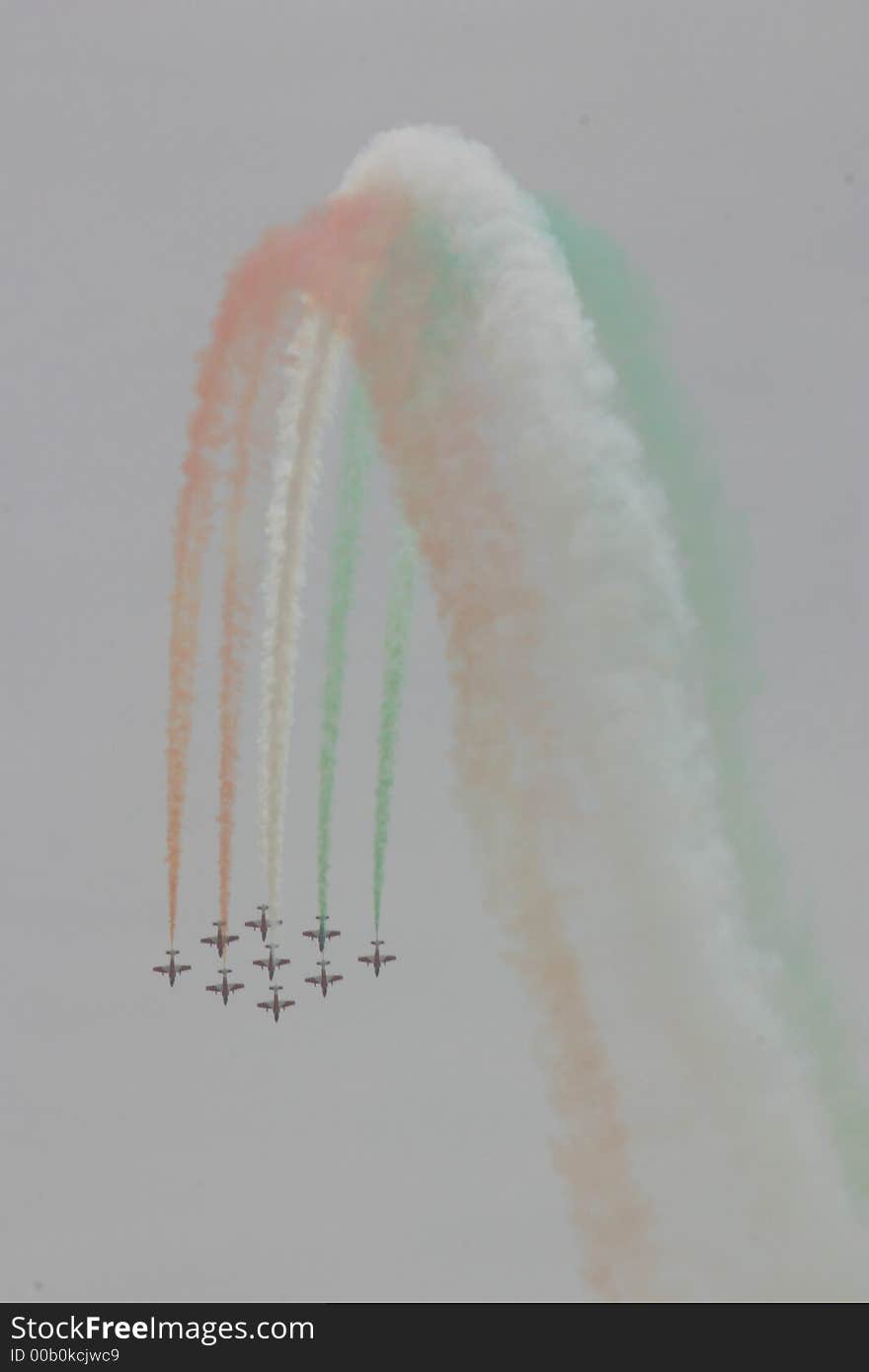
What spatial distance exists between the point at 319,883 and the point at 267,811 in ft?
10.1

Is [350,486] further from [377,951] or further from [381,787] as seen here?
[377,951]

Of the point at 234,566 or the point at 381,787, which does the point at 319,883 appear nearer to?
the point at 381,787

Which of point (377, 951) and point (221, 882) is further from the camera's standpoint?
point (377, 951)

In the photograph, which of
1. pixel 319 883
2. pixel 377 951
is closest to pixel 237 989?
pixel 377 951

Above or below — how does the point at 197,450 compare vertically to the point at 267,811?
above

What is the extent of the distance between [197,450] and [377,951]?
1654 centimetres

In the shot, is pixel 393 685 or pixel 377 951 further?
pixel 377 951

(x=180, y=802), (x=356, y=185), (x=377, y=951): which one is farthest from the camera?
(x=377, y=951)

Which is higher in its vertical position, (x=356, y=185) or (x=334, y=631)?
(x=356, y=185)

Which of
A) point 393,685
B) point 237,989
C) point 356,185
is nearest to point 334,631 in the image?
point 393,685

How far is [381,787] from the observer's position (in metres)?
71.6

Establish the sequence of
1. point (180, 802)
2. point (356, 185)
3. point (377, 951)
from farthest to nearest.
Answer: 1. point (377, 951)
2. point (180, 802)
3. point (356, 185)

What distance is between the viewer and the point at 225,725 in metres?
69.9

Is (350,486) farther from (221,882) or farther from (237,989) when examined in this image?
(237,989)
